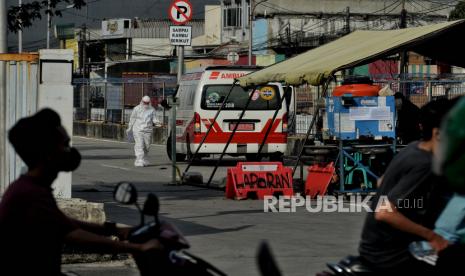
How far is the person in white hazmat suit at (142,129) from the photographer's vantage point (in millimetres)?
25969

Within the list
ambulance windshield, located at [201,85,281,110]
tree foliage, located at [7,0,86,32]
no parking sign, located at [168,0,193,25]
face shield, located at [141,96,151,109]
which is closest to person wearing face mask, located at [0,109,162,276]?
tree foliage, located at [7,0,86,32]

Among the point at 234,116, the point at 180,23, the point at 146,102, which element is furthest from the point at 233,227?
the point at 146,102

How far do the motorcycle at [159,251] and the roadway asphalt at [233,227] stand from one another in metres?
5.28

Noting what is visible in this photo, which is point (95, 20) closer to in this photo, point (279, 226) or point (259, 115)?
point (259, 115)

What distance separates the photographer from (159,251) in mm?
4926

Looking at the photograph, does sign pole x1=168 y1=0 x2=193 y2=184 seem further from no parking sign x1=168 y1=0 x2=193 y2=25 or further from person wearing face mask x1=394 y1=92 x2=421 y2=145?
person wearing face mask x1=394 y1=92 x2=421 y2=145

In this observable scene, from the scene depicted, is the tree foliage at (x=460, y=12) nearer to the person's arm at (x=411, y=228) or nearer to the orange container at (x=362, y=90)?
the orange container at (x=362, y=90)

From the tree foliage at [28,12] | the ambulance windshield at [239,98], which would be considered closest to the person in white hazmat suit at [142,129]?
the ambulance windshield at [239,98]

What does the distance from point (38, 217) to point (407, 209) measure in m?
2.00

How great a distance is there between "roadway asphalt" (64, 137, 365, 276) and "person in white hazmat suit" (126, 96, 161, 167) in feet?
10.4

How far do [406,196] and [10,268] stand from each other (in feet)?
7.06

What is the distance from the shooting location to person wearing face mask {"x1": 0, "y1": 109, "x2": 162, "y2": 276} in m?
4.93

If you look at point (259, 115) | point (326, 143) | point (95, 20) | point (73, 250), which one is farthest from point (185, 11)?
point (95, 20)

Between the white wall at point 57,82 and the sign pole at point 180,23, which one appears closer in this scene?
the white wall at point 57,82
